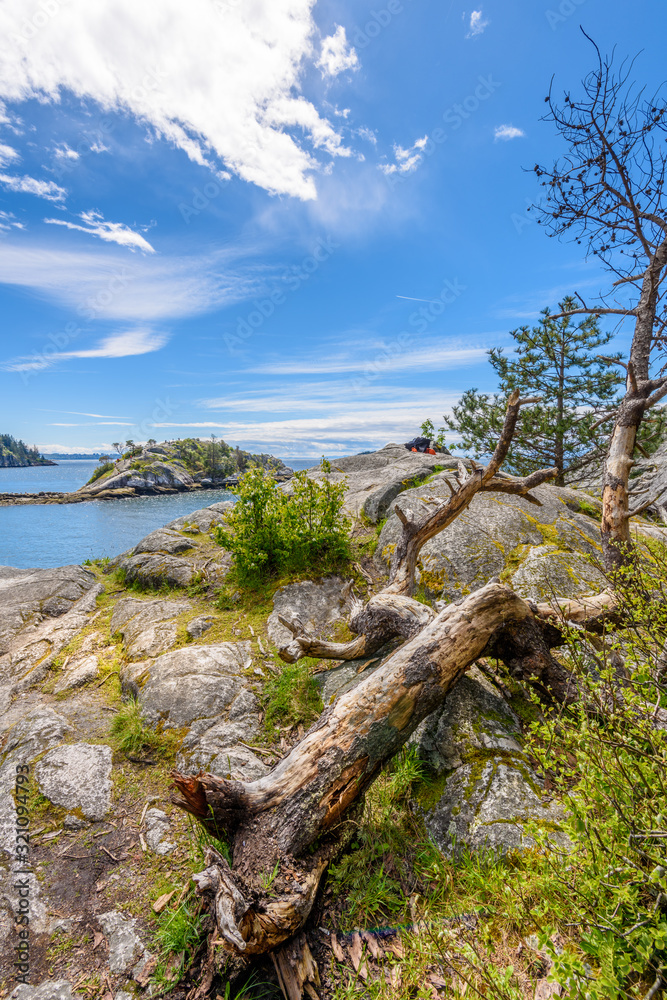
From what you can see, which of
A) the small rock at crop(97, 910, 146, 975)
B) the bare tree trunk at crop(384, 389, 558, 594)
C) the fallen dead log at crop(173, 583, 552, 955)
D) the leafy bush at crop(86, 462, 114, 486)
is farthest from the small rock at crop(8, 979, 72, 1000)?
the leafy bush at crop(86, 462, 114, 486)

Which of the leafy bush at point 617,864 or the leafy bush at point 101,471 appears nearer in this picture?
the leafy bush at point 617,864

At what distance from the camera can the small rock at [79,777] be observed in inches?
183

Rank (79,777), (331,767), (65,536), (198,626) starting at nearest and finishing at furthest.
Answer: (331,767) → (79,777) → (198,626) → (65,536)

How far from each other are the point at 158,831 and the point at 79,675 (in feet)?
11.5

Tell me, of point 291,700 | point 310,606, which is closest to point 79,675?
point 291,700

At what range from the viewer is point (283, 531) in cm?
873

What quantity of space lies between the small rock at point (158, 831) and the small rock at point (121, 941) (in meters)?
0.61

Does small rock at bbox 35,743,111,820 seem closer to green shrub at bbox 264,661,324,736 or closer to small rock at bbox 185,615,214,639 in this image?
green shrub at bbox 264,661,324,736

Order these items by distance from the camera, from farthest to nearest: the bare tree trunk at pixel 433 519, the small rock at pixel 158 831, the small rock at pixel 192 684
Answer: the bare tree trunk at pixel 433 519, the small rock at pixel 192 684, the small rock at pixel 158 831

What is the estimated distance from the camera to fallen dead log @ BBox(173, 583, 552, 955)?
9.82 ft

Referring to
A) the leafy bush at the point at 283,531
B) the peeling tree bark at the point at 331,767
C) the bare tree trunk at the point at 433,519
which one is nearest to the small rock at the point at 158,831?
the peeling tree bark at the point at 331,767

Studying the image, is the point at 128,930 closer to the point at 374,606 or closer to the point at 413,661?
the point at 413,661

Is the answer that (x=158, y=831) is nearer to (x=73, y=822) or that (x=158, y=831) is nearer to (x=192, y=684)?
(x=73, y=822)

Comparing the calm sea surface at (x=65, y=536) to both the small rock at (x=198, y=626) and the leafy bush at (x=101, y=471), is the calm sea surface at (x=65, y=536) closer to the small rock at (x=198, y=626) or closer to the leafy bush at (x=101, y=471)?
the small rock at (x=198, y=626)
